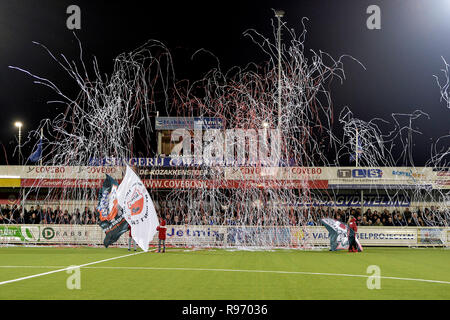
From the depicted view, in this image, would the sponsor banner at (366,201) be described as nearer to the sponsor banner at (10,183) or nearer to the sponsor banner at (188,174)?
the sponsor banner at (188,174)

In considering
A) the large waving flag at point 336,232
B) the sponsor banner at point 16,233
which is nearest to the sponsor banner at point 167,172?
the sponsor banner at point 16,233

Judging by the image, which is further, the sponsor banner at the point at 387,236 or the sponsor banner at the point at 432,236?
the sponsor banner at the point at 387,236

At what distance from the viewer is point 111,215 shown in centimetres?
2588

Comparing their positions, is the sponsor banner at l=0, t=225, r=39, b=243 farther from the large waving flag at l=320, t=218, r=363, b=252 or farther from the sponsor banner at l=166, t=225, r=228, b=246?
the large waving flag at l=320, t=218, r=363, b=252

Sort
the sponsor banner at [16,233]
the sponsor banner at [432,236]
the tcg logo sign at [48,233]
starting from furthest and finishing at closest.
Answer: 1. the sponsor banner at [432,236]
2. the tcg logo sign at [48,233]
3. the sponsor banner at [16,233]

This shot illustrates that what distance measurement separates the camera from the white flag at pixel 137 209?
945 inches

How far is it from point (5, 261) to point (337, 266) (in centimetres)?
1168

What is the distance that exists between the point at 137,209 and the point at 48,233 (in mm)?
9679

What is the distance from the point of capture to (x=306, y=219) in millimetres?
35719

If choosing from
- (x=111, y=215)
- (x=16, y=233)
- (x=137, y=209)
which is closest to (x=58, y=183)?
(x=16, y=233)

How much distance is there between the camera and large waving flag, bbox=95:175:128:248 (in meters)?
25.8

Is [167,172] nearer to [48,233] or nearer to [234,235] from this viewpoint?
[48,233]

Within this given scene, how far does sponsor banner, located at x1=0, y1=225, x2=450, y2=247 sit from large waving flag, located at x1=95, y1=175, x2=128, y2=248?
13.6ft
